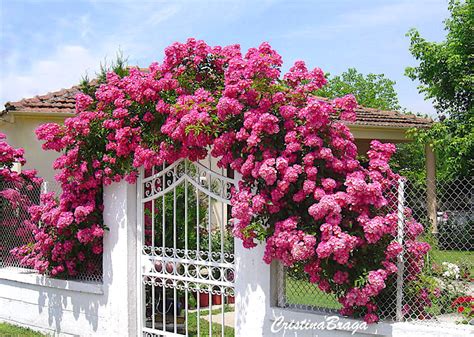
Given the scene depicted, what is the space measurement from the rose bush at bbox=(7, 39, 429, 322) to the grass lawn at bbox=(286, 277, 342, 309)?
198 millimetres

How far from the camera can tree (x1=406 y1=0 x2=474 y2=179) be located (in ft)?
42.0

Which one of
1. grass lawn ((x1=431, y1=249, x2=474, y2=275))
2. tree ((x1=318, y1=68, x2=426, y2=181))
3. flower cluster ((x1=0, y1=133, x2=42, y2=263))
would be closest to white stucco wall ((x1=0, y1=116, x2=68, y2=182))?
flower cluster ((x1=0, y1=133, x2=42, y2=263))

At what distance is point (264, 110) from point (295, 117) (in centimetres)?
28

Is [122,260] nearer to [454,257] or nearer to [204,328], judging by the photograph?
[204,328]

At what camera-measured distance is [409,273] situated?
4.84 m

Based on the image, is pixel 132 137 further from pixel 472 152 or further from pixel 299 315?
pixel 472 152

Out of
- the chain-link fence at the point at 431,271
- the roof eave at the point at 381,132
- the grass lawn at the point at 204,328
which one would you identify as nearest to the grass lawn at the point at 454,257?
the chain-link fence at the point at 431,271

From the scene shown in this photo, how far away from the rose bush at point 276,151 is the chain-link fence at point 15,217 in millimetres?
2460

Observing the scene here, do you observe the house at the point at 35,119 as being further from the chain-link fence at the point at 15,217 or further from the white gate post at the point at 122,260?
the white gate post at the point at 122,260

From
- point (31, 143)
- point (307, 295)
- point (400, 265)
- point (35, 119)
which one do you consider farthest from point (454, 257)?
point (35, 119)

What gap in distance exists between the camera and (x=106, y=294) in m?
6.91

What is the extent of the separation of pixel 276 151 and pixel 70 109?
23.7ft

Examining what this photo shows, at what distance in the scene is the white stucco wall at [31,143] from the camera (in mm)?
11375

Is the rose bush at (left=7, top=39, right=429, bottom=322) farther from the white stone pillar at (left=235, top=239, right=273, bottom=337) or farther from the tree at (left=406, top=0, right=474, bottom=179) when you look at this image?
the tree at (left=406, top=0, right=474, bottom=179)
